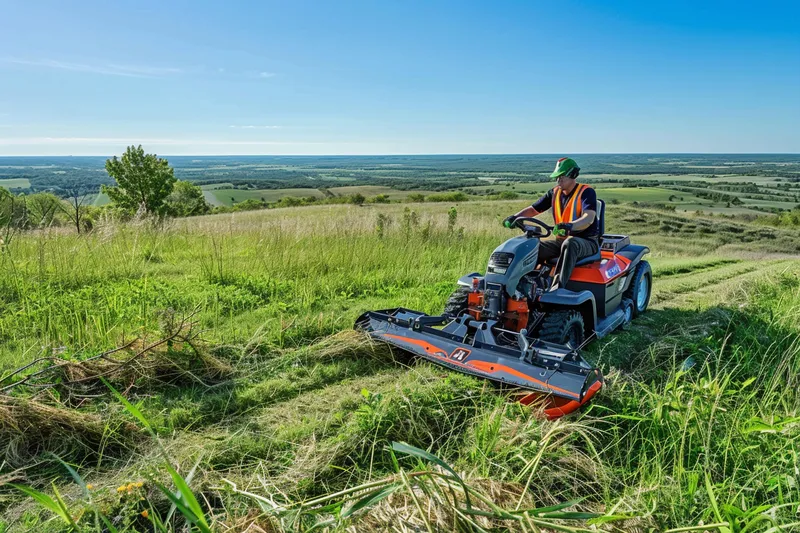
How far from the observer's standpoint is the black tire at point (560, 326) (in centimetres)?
442

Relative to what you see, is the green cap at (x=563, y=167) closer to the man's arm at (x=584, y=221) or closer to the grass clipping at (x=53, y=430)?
the man's arm at (x=584, y=221)

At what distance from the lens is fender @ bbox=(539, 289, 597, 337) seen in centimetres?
461

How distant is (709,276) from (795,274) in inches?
49.7

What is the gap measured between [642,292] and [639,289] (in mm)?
211

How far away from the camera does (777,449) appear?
2.86 metres

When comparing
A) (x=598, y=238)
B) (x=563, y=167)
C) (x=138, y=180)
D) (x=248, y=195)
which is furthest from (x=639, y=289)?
(x=248, y=195)

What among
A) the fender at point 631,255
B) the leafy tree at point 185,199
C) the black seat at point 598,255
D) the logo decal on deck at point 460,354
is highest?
the black seat at point 598,255

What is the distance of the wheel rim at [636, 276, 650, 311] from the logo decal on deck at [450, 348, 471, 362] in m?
3.55

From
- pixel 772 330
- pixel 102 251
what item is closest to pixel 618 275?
Result: pixel 772 330

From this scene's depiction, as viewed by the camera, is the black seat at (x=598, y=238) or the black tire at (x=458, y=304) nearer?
the black tire at (x=458, y=304)

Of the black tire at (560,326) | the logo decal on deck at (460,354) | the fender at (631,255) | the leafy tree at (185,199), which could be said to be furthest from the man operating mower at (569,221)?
the leafy tree at (185,199)

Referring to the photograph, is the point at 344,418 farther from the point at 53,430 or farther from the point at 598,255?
the point at 598,255

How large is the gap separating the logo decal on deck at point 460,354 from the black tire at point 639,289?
→ 322 centimetres

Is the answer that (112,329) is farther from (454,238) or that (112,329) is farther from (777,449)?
(454,238)
